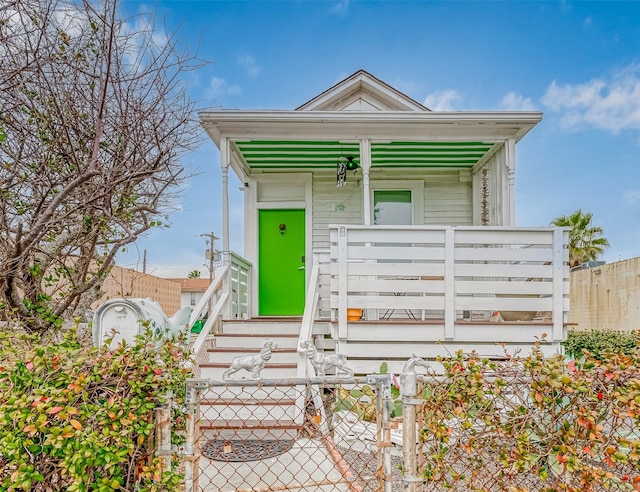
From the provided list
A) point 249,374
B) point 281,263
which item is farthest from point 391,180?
point 249,374

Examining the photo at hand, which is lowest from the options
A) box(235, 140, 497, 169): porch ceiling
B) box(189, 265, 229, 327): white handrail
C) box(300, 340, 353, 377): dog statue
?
box(300, 340, 353, 377): dog statue

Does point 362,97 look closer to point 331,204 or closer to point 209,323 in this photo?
point 331,204

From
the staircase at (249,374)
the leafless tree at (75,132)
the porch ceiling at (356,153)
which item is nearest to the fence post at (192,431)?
the leafless tree at (75,132)

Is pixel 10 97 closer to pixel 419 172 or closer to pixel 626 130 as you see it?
pixel 419 172

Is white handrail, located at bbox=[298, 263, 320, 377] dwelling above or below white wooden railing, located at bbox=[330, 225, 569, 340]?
below

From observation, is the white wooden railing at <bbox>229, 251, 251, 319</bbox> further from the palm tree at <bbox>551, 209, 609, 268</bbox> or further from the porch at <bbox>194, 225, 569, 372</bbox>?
A: the palm tree at <bbox>551, 209, 609, 268</bbox>

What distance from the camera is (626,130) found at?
13.3 metres

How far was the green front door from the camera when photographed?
7223 mm

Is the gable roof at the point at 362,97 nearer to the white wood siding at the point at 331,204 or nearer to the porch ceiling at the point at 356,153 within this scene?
the porch ceiling at the point at 356,153

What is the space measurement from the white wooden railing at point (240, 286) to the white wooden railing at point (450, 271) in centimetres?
191

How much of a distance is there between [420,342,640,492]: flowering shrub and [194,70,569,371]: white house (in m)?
0.97

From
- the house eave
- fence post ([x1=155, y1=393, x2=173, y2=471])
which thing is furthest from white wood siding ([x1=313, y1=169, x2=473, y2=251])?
fence post ([x1=155, y1=393, x2=173, y2=471])

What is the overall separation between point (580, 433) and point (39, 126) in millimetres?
4035

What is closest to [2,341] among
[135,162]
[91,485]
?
[91,485]
